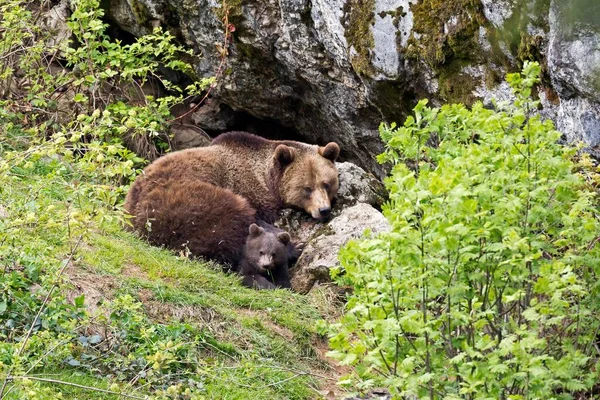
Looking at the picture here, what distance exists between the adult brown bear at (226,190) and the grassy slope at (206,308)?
361 mm

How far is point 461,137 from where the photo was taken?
240 inches

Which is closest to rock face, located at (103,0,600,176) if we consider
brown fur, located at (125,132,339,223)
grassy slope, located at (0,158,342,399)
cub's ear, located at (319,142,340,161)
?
cub's ear, located at (319,142,340,161)

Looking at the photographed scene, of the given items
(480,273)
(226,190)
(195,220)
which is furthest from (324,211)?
(480,273)

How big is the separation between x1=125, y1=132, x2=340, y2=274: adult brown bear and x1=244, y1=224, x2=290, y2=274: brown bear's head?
0.37ft

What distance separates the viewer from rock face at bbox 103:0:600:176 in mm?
8180

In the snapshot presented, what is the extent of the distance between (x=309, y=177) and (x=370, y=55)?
2.00 metres

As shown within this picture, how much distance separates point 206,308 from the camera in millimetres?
8266

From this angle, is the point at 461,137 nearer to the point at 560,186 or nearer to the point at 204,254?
the point at 560,186

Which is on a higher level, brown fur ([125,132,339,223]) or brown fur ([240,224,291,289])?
brown fur ([125,132,339,223])

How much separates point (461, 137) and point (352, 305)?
54.8 inches

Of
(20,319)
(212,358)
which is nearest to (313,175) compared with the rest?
(212,358)

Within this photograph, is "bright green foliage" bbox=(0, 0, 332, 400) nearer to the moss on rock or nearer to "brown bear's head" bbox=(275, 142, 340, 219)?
"brown bear's head" bbox=(275, 142, 340, 219)

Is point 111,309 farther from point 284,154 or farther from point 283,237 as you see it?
point 284,154

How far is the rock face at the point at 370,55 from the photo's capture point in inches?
322
